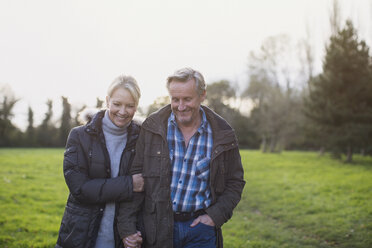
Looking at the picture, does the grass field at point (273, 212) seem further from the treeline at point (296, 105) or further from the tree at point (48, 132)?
the tree at point (48, 132)

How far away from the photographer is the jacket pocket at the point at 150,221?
9.36 ft

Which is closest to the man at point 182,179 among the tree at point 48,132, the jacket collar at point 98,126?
→ the jacket collar at point 98,126

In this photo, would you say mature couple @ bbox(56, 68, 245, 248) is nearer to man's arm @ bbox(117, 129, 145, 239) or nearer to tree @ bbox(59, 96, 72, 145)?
man's arm @ bbox(117, 129, 145, 239)

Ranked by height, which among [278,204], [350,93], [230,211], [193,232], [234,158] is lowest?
[278,204]

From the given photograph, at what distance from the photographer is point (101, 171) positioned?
9.37ft

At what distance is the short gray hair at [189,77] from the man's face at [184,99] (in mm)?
37

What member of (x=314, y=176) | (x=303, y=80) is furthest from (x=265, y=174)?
(x=303, y=80)

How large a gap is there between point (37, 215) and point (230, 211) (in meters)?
5.83

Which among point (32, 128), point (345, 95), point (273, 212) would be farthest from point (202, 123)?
point (32, 128)

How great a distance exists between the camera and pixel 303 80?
116 ft

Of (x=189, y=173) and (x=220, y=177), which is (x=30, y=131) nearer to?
(x=189, y=173)

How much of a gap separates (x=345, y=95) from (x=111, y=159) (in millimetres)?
19341

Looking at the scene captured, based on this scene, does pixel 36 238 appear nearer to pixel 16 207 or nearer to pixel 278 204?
pixel 16 207

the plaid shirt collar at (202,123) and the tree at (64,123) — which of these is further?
the tree at (64,123)
